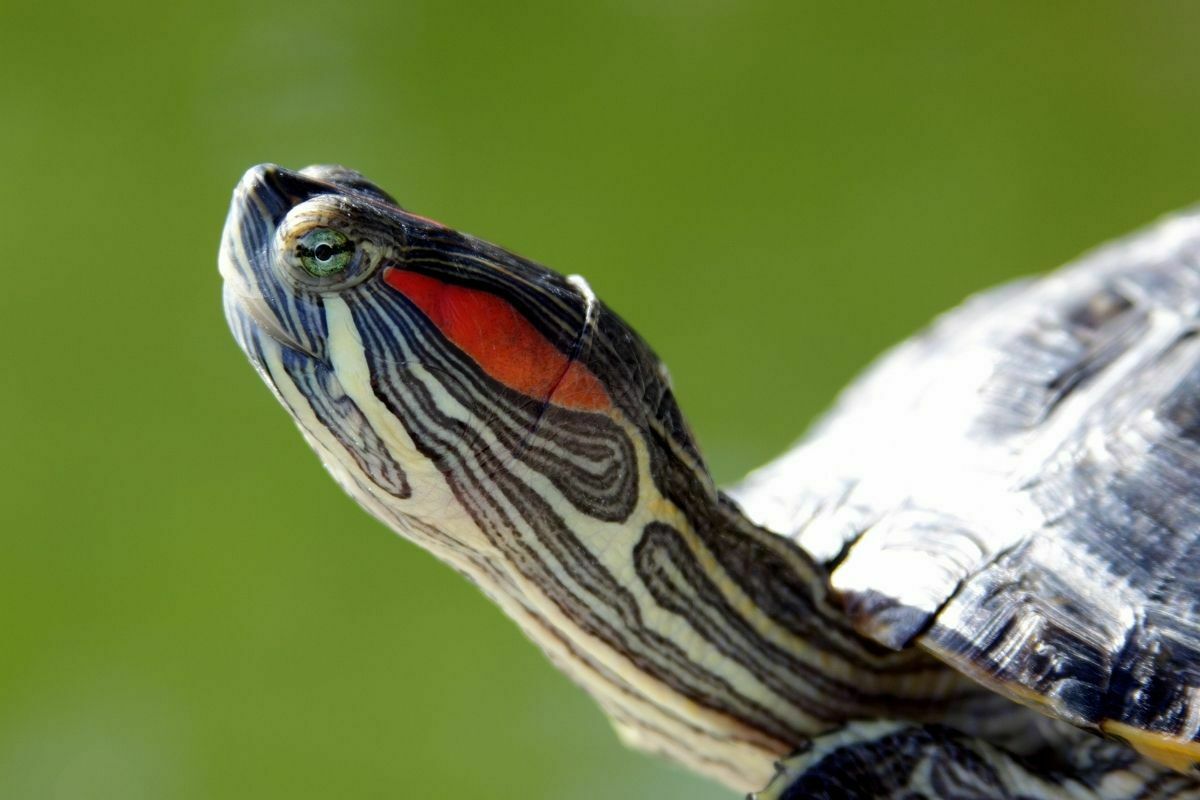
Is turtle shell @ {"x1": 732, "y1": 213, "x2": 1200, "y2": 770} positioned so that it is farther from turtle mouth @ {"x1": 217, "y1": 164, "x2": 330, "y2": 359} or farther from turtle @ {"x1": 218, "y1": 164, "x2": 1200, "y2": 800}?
turtle mouth @ {"x1": 217, "y1": 164, "x2": 330, "y2": 359}

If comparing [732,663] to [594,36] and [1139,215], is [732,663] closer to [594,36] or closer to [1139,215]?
[1139,215]

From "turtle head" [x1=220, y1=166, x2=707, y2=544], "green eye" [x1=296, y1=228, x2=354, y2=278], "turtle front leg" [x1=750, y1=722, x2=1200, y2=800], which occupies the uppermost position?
"green eye" [x1=296, y1=228, x2=354, y2=278]

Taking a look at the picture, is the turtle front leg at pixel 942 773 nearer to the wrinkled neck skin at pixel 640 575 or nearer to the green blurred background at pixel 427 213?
the wrinkled neck skin at pixel 640 575

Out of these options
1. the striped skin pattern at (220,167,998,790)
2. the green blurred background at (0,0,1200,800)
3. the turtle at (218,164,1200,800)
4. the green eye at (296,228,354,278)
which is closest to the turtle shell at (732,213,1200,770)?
the turtle at (218,164,1200,800)

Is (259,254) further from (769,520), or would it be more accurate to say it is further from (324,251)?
(769,520)

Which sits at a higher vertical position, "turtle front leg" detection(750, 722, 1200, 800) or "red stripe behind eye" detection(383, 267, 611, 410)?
"red stripe behind eye" detection(383, 267, 611, 410)

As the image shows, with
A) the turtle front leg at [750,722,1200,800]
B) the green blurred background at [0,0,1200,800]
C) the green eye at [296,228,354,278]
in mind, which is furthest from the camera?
the green blurred background at [0,0,1200,800]

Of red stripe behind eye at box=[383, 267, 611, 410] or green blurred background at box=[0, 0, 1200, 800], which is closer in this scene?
red stripe behind eye at box=[383, 267, 611, 410]
